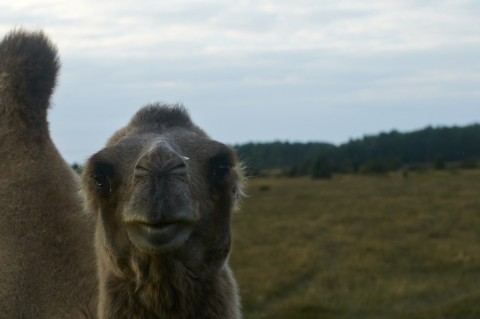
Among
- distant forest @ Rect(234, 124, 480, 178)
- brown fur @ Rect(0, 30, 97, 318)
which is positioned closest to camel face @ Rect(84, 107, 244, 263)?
brown fur @ Rect(0, 30, 97, 318)

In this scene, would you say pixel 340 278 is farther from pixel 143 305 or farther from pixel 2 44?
pixel 143 305

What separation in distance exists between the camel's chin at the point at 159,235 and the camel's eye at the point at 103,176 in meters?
0.37

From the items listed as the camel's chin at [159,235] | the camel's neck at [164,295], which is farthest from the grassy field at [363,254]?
the camel's chin at [159,235]

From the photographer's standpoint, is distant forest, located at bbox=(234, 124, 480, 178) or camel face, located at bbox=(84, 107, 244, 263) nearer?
camel face, located at bbox=(84, 107, 244, 263)

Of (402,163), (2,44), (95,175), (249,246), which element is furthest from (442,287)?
(402,163)

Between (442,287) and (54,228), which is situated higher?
(54,228)

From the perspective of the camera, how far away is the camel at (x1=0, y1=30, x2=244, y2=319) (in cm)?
408

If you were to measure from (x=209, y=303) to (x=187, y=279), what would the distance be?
0.22 m

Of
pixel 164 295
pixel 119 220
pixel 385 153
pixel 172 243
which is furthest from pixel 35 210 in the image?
pixel 385 153

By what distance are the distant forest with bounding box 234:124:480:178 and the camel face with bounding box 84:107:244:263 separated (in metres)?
19.5

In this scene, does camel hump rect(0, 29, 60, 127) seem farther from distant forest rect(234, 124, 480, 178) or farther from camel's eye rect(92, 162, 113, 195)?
distant forest rect(234, 124, 480, 178)

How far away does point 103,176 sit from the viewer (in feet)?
14.6

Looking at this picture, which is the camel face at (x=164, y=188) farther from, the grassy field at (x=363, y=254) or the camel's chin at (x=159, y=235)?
the grassy field at (x=363, y=254)

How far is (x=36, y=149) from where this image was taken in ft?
20.0
